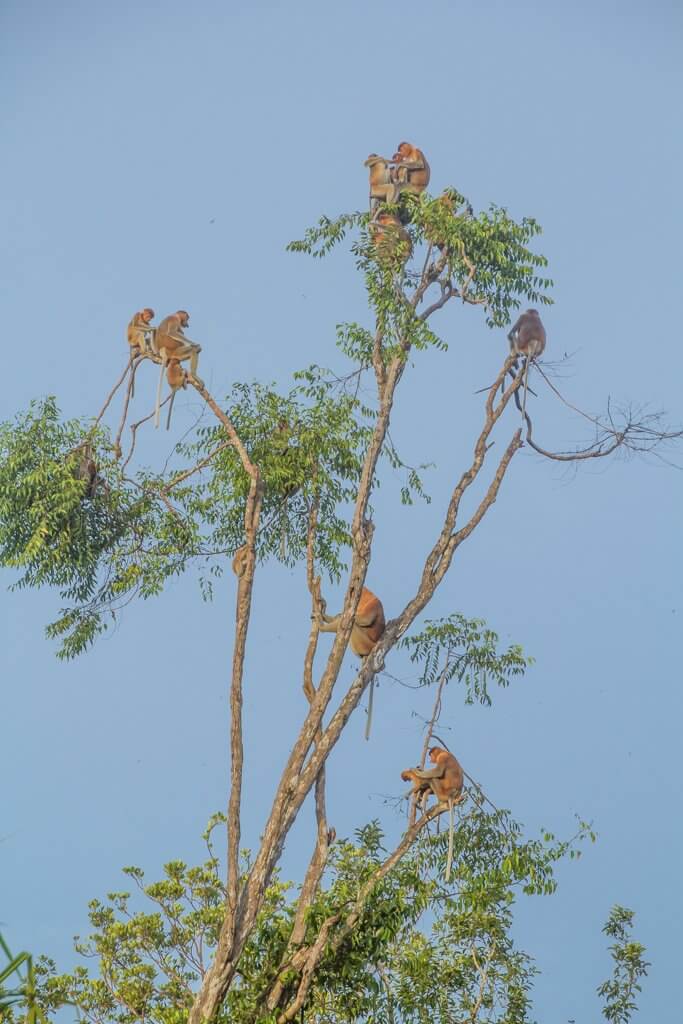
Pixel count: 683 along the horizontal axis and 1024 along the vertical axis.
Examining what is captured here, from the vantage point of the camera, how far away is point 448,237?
8555 mm

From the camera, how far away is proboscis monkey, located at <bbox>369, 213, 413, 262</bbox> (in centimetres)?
872

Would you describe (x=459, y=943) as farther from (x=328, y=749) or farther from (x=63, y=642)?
(x=63, y=642)

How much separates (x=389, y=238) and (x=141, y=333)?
1.86m

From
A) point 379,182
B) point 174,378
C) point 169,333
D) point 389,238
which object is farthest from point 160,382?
point 379,182

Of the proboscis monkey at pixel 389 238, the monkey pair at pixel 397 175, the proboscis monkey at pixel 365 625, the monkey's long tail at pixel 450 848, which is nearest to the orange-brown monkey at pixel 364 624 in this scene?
the proboscis monkey at pixel 365 625

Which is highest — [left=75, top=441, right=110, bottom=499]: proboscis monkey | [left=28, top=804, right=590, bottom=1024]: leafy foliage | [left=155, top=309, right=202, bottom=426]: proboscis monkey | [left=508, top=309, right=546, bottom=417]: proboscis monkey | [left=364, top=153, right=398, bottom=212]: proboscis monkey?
[left=364, top=153, right=398, bottom=212]: proboscis monkey

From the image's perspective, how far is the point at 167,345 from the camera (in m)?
8.83

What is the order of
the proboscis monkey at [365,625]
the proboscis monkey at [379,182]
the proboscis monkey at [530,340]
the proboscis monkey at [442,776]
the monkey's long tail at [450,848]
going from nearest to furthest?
the monkey's long tail at [450,848]
the proboscis monkey at [442,776]
the proboscis monkey at [365,625]
the proboscis monkey at [530,340]
the proboscis monkey at [379,182]

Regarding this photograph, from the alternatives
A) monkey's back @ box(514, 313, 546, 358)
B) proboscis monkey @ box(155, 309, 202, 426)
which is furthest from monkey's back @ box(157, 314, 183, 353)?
monkey's back @ box(514, 313, 546, 358)

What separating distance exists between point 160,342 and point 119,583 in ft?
5.52

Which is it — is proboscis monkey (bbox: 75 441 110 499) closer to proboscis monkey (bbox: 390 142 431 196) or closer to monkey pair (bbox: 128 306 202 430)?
monkey pair (bbox: 128 306 202 430)

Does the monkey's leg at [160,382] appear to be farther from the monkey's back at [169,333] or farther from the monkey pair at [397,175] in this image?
the monkey pair at [397,175]

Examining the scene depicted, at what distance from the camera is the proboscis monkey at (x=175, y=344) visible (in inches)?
343

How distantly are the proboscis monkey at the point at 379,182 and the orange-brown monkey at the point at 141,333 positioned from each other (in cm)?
175
